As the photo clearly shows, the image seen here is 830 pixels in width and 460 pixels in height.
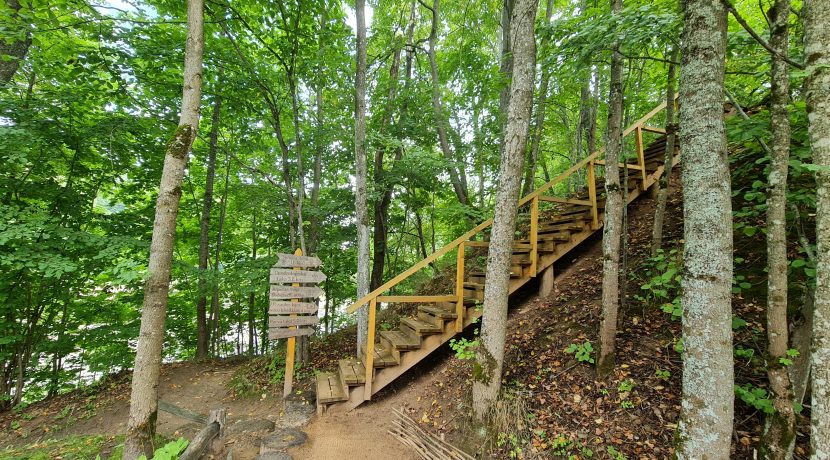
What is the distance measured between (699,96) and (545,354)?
9.61ft

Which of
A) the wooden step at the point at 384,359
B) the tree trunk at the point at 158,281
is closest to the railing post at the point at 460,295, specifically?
the wooden step at the point at 384,359

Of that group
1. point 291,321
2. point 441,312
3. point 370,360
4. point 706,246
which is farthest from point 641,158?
point 291,321

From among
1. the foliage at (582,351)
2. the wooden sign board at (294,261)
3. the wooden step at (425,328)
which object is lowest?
the wooden step at (425,328)

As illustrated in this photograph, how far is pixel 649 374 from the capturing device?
9.50 feet

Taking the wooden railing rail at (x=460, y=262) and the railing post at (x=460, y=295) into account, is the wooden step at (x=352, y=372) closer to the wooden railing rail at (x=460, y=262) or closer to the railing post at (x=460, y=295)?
the wooden railing rail at (x=460, y=262)

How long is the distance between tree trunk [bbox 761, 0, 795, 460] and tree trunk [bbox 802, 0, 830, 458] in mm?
222

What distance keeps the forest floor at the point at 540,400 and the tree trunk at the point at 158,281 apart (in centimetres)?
105

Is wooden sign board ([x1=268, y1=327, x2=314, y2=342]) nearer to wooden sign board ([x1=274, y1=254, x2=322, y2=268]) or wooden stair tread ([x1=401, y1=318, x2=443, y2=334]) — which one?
wooden sign board ([x1=274, y1=254, x2=322, y2=268])

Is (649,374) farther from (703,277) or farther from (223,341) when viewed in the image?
(223,341)

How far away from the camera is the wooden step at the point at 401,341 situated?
4225mm

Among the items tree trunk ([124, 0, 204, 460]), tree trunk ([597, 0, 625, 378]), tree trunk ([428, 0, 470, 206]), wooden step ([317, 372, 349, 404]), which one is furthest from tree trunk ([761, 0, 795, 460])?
tree trunk ([428, 0, 470, 206])

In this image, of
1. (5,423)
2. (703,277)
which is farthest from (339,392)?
(5,423)

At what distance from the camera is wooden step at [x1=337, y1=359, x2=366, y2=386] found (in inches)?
165

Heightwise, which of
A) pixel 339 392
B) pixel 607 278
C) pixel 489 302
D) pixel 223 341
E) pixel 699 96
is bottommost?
pixel 223 341
